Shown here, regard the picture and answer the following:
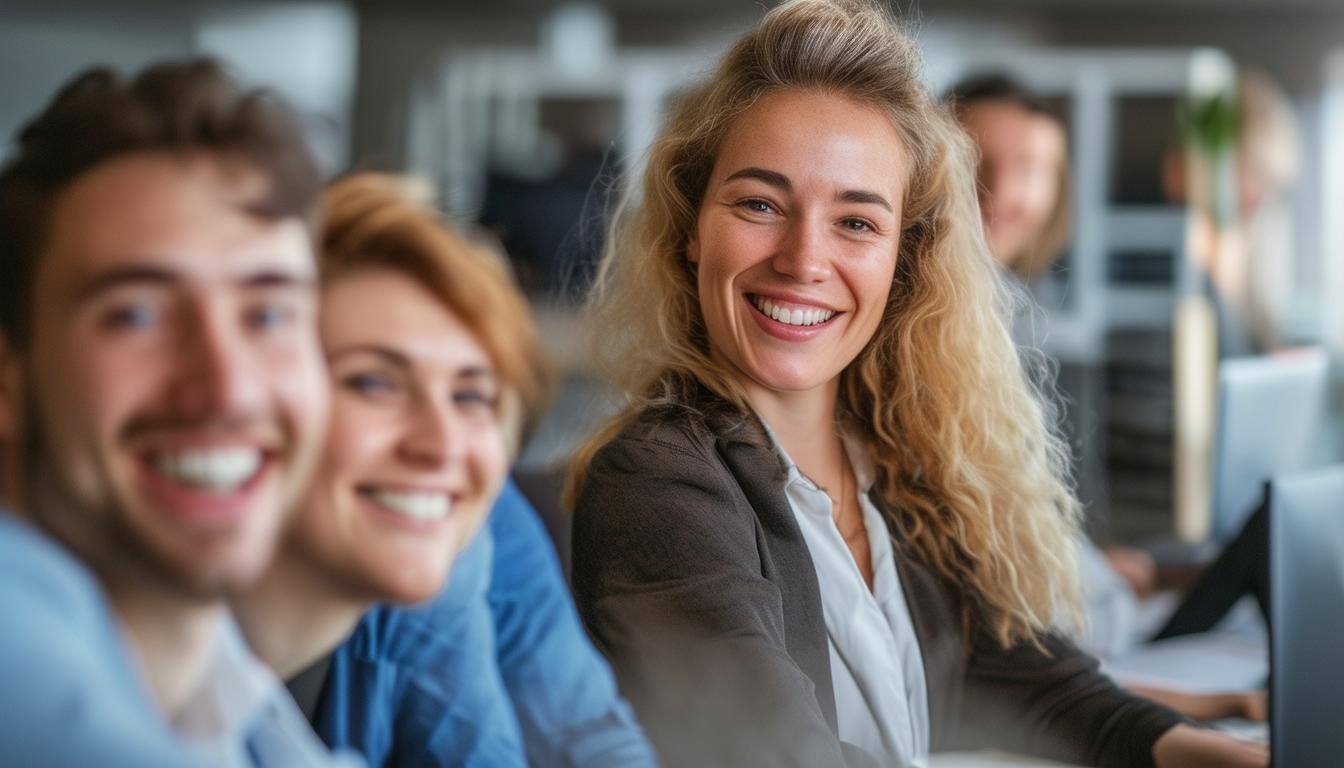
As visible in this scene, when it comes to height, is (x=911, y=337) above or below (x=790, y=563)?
above

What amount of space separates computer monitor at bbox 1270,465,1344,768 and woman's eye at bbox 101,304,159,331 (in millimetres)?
987

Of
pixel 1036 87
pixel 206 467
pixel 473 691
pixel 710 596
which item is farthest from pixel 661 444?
pixel 1036 87

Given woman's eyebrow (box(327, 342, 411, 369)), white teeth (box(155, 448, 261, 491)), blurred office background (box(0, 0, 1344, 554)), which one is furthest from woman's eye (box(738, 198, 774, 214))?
blurred office background (box(0, 0, 1344, 554))

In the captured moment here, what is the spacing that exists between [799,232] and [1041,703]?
52cm

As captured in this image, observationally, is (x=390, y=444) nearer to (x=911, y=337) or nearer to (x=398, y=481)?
(x=398, y=481)

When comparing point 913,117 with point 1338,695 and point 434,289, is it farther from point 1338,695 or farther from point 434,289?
point 1338,695

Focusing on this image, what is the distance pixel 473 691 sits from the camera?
2.82 ft

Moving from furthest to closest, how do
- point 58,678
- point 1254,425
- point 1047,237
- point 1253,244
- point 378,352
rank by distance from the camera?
point 1253,244 → point 1047,237 → point 1254,425 → point 378,352 → point 58,678

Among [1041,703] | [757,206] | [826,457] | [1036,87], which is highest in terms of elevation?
[1036,87]

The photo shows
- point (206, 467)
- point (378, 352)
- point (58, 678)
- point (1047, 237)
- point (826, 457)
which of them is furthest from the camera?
point (1047, 237)

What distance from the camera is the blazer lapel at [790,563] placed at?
39.2 inches

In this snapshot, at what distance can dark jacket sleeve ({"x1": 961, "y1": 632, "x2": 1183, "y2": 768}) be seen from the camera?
1.21 m

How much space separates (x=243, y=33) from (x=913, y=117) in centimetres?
564

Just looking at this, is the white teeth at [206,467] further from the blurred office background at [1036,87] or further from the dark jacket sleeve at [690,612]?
the blurred office background at [1036,87]
